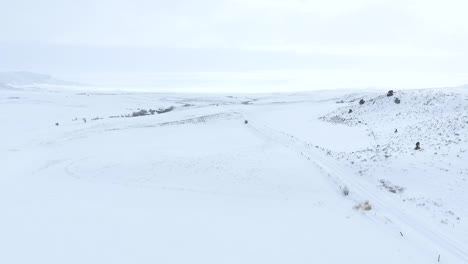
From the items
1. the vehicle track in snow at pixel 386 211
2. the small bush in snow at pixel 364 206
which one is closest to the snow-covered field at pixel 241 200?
the vehicle track in snow at pixel 386 211

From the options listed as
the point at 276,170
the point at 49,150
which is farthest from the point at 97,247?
the point at 49,150

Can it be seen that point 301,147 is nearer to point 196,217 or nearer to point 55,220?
point 196,217

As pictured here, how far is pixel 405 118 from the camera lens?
34062 mm

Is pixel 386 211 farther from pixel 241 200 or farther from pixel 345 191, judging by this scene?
pixel 241 200

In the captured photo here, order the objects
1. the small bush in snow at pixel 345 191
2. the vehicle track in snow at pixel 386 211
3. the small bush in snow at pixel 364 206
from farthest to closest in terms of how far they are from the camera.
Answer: the small bush in snow at pixel 345 191 < the small bush in snow at pixel 364 206 < the vehicle track in snow at pixel 386 211

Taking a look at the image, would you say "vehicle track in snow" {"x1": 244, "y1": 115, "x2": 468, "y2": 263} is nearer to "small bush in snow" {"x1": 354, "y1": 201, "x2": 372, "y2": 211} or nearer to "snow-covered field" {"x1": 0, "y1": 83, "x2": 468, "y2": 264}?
"snow-covered field" {"x1": 0, "y1": 83, "x2": 468, "y2": 264}

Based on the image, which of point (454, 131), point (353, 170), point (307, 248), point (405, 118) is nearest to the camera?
point (307, 248)

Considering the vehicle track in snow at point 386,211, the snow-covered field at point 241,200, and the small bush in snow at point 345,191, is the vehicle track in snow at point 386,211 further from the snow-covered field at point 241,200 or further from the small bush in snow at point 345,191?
the small bush in snow at point 345,191

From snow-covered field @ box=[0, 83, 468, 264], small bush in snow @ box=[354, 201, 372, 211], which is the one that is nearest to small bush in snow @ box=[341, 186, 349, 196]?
snow-covered field @ box=[0, 83, 468, 264]

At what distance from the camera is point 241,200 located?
58.0 ft

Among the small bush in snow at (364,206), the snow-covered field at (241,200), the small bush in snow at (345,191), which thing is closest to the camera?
the snow-covered field at (241,200)

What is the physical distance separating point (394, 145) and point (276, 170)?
7.90m

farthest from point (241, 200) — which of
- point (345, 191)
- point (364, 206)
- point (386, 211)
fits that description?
point (386, 211)

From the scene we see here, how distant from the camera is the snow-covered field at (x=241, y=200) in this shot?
42.7 feet
